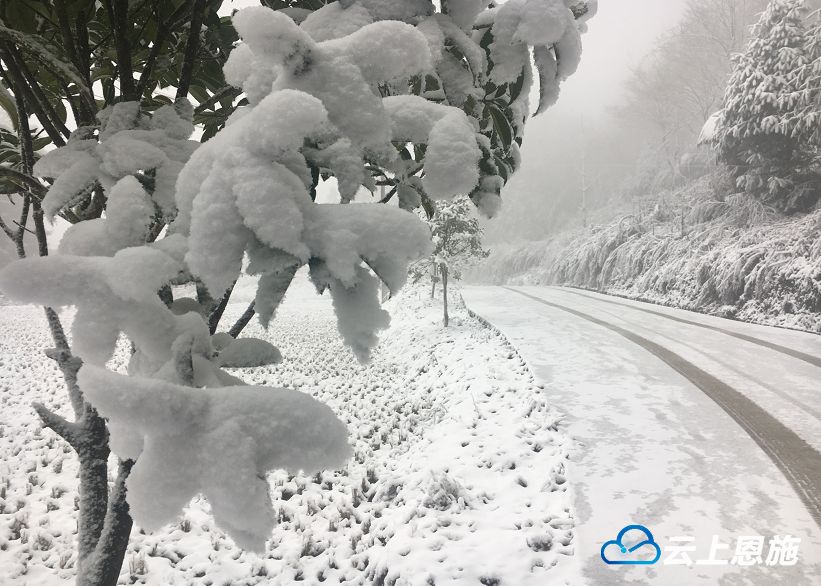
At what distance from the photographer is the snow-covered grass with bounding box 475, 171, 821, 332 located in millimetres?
10781

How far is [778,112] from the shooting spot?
13.2m

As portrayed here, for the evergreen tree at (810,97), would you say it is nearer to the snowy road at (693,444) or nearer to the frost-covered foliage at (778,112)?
the frost-covered foliage at (778,112)

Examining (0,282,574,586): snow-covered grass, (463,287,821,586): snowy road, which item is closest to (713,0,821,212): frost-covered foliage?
(463,287,821,586): snowy road

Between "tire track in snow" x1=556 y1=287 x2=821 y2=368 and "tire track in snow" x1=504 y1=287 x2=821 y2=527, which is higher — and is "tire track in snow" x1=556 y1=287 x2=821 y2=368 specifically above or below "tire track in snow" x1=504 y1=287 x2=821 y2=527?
above

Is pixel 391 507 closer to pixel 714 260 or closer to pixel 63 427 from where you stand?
pixel 63 427

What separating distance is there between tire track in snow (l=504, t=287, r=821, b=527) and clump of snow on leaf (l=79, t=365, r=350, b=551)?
431cm

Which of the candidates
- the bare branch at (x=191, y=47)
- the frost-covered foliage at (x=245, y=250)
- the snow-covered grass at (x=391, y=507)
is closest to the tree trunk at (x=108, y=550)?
the frost-covered foliage at (x=245, y=250)

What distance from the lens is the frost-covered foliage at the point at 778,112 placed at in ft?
41.9

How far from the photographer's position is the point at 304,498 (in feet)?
17.7

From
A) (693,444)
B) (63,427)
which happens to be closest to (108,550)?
(63,427)

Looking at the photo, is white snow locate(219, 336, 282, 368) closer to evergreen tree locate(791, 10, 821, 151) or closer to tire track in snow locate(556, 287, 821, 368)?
tire track in snow locate(556, 287, 821, 368)

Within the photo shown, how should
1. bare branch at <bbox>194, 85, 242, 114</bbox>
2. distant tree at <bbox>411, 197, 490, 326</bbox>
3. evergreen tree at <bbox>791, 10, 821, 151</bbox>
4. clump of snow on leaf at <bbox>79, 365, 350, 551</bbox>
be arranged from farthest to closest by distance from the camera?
distant tree at <bbox>411, 197, 490, 326</bbox> < evergreen tree at <bbox>791, 10, 821, 151</bbox> < bare branch at <bbox>194, 85, 242, 114</bbox> < clump of snow on leaf at <bbox>79, 365, 350, 551</bbox>

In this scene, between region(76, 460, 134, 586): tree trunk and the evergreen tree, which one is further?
the evergreen tree

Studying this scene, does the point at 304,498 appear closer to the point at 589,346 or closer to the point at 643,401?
the point at 643,401
